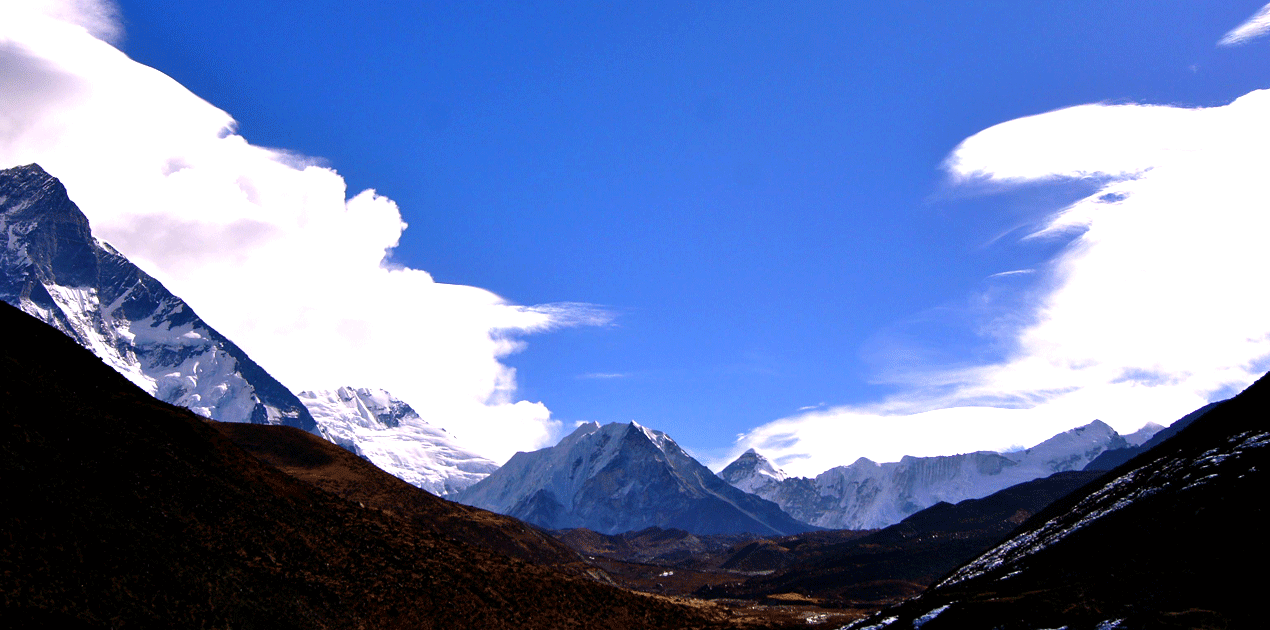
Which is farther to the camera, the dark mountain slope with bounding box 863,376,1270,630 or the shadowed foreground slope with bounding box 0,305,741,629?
the shadowed foreground slope with bounding box 0,305,741,629

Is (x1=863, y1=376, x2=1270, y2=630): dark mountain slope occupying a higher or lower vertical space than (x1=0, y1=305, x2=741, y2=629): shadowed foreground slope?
lower

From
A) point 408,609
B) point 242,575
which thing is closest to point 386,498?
point 408,609

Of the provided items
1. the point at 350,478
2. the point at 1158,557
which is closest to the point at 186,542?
the point at 350,478

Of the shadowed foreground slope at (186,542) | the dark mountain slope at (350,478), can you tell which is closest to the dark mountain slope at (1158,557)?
the shadowed foreground slope at (186,542)

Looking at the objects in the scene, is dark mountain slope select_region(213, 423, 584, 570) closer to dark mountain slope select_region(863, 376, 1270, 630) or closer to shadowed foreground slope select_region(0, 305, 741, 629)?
shadowed foreground slope select_region(0, 305, 741, 629)

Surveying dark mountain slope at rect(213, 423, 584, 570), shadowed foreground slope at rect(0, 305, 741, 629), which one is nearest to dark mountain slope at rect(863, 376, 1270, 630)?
shadowed foreground slope at rect(0, 305, 741, 629)

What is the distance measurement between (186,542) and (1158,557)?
162ft

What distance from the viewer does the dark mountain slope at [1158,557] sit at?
27234 mm

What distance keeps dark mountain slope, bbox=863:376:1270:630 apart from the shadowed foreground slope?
31.2 metres

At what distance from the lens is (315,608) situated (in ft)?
153

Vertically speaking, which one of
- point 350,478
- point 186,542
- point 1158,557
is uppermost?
point 350,478

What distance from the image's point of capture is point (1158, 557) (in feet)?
110

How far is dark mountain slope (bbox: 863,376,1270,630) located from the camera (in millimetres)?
27234

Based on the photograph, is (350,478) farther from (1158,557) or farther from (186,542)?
(1158,557)
